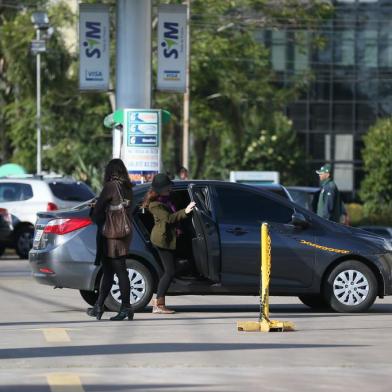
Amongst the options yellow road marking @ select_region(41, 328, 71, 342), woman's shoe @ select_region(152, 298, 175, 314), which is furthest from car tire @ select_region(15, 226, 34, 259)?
yellow road marking @ select_region(41, 328, 71, 342)

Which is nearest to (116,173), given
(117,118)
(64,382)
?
(64,382)

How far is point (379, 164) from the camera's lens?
7588 cm

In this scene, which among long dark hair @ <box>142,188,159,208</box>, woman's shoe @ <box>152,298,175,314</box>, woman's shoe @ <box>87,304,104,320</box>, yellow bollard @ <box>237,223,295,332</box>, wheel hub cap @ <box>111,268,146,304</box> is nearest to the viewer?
yellow bollard @ <box>237,223,295,332</box>

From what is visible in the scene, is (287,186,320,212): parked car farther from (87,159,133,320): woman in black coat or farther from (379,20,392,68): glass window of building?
(379,20,392,68): glass window of building

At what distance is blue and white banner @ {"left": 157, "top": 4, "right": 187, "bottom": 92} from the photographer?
89.1 ft

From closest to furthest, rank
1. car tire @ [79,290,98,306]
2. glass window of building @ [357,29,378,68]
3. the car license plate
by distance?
the car license plate
car tire @ [79,290,98,306]
glass window of building @ [357,29,378,68]

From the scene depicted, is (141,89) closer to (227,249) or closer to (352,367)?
(227,249)

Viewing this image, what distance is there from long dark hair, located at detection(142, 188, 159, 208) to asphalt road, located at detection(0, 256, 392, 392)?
1.22 metres

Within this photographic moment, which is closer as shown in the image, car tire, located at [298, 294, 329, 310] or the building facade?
car tire, located at [298, 294, 329, 310]

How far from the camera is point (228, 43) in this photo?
2002 inches

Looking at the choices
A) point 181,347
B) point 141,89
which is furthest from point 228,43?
point 181,347

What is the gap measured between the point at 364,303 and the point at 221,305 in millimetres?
2187

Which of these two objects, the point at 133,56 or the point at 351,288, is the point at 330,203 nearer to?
the point at 351,288

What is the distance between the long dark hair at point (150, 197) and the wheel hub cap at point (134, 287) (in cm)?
76
